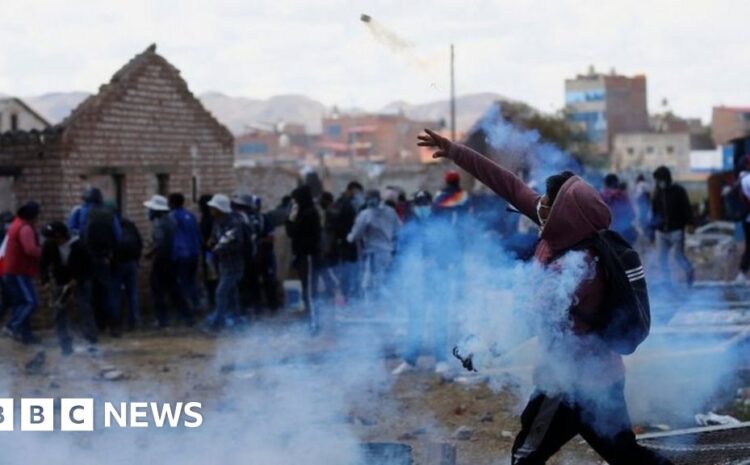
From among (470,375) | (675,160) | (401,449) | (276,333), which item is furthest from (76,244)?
(675,160)

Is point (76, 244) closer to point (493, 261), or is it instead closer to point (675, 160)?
point (493, 261)

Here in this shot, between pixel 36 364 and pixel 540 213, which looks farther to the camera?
pixel 36 364

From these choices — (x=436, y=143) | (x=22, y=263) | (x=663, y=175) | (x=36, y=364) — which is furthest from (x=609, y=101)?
(x=436, y=143)

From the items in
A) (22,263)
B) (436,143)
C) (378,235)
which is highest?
(436,143)

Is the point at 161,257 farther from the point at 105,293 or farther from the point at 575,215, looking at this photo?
the point at 575,215

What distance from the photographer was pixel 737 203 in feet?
46.9

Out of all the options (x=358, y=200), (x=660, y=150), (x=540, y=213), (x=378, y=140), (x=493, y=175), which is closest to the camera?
(x=540, y=213)

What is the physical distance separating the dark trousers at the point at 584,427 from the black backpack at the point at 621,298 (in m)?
0.23

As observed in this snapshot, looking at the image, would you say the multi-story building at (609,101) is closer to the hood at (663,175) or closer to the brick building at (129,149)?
the brick building at (129,149)

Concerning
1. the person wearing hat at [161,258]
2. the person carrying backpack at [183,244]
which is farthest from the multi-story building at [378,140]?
the person carrying backpack at [183,244]

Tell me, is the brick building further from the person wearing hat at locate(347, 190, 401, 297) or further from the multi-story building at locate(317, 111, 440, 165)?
the multi-story building at locate(317, 111, 440, 165)

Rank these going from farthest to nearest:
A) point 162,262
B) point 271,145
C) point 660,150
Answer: point 271,145
point 660,150
point 162,262

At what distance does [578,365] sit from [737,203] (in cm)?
998

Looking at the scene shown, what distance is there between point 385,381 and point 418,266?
107 centimetres
